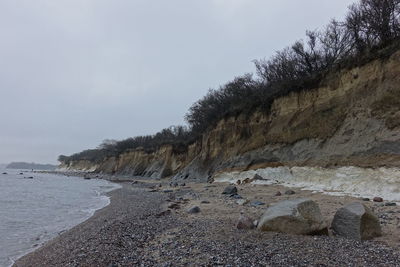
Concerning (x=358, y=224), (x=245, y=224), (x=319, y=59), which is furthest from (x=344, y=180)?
(x=319, y=59)

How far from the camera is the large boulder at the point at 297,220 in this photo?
8016mm

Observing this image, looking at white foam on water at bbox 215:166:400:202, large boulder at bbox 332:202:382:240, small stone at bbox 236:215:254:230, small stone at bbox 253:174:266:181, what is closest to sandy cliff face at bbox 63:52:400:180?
white foam on water at bbox 215:166:400:202

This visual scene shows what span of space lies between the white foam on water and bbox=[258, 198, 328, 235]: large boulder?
545cm

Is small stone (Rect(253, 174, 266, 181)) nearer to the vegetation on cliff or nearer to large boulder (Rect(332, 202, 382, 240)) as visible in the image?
the vegetation on cliff

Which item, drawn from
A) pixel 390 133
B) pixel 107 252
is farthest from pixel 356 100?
pixel 107 252

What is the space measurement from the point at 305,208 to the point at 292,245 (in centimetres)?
128

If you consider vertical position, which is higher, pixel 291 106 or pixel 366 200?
pixel 291 106

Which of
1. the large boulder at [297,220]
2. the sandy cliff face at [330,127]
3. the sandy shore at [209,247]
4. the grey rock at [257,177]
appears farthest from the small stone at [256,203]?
the grey rock at [257,177]

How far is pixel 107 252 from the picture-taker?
809cm

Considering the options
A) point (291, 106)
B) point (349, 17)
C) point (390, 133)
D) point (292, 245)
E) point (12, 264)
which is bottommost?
point (12, 264)

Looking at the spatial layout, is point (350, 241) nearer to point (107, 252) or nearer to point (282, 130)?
point (107, 252)

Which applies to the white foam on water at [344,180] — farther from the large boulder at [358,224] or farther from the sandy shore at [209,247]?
the large boulder at [358,224]

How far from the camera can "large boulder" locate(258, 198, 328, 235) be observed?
802 cm

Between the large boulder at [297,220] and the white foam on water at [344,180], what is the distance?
5.45m
